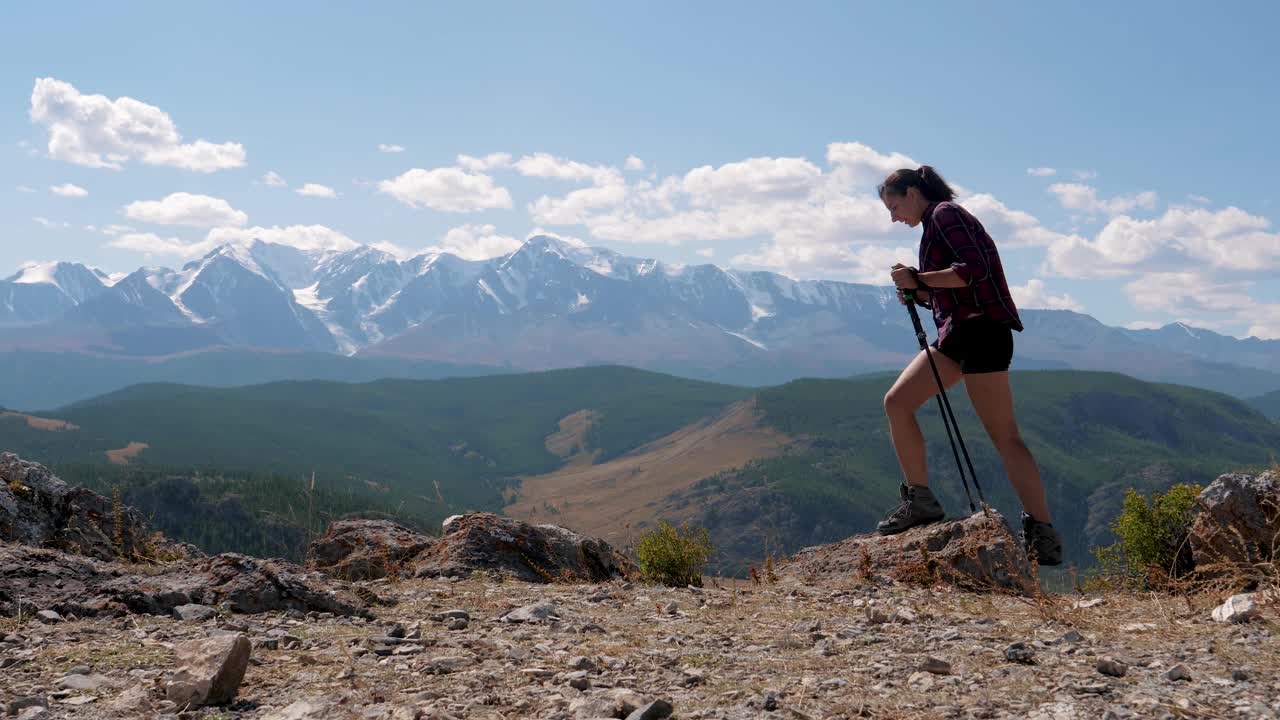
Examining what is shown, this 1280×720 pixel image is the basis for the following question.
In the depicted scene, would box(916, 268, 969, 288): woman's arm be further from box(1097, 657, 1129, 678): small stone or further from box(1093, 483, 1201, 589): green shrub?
box(1097, 657, 1129, 678): small stone

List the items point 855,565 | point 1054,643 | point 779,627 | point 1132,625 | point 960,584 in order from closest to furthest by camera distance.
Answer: point 1054,643 → point 1132,625 → point 779,627 → point 960,584 → point 855,565

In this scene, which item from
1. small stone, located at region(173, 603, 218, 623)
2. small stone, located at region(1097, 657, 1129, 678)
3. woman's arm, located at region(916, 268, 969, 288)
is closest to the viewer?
small stone, located at region(1097, 657, 1129, 678)

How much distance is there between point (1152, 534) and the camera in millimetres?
8578

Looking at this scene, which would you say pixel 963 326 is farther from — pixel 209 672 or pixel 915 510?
pixel 209 672

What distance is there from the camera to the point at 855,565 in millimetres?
9656

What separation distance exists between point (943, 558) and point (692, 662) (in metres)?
4.62

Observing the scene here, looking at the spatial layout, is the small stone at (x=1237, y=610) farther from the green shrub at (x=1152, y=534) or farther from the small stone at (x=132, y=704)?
the small stone at (x=132, y=704)

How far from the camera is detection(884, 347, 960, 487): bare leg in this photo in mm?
7473

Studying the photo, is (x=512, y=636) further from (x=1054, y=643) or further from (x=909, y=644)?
(x=1054, y=643)

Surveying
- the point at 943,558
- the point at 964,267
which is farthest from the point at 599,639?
the point at 943,558

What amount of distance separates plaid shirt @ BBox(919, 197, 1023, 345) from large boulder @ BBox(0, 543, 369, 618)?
5.44 m

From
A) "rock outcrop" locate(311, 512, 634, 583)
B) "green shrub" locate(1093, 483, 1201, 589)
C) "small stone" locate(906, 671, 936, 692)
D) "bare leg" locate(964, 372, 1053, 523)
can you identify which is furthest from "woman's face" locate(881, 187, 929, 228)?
"rock outcrop" locate(311, 512, 634, 583)

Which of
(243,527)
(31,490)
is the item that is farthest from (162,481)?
(31,490)

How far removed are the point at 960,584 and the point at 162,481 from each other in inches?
7061
